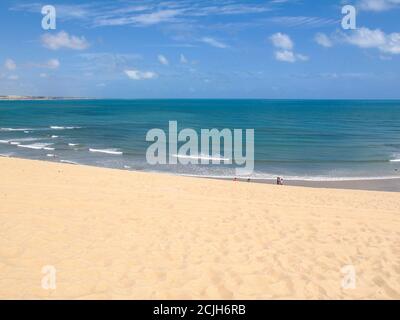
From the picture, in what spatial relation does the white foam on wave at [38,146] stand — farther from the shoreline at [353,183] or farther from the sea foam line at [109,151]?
the shoreline at [353,183]

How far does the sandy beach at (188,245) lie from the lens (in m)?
6.20

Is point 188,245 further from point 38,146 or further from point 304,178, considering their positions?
point 38,146

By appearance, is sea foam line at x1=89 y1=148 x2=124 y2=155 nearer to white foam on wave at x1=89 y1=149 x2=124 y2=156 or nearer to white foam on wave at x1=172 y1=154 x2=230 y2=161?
white foam on wave at x1=89 y1=149 x2=124 y2=156

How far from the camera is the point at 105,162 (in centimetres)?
2845

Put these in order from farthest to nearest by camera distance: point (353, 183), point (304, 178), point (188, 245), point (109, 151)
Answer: point (109, 151) < point (304, 178) < point (353, 183) < point (188, 245)

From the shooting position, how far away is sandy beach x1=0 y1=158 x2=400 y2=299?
20.3 feet

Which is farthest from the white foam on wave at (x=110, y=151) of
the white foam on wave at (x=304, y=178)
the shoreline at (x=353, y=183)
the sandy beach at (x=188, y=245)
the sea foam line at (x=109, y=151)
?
the sandy beach at (x=188, y=245)

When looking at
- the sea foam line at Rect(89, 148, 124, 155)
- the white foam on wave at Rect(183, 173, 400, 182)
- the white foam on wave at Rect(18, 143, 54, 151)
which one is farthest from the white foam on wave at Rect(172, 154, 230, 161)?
the white foam on wave at Rect(18, 143, 54, 151)

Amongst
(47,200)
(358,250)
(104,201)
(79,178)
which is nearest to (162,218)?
(104,201)

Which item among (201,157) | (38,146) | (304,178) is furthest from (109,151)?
(304,178)

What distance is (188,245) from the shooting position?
818cm

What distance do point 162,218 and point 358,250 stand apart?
491 cm
